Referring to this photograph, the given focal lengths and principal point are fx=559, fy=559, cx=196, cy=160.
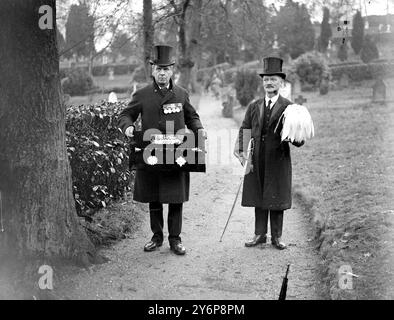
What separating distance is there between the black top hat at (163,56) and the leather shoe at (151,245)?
1826 mm

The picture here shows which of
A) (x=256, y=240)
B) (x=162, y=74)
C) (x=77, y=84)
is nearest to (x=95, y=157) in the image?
(x=162, y=74)

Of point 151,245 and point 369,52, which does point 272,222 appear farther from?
point 369,52

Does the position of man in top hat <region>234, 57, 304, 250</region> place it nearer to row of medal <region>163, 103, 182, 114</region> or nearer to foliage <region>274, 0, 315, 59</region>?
row of medal <region>163, 103, 182, 114</region>

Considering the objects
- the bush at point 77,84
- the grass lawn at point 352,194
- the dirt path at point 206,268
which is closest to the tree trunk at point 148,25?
the grass lawn at point 352,194

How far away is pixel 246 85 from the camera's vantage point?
81.1 ft

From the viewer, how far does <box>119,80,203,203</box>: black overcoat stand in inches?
219

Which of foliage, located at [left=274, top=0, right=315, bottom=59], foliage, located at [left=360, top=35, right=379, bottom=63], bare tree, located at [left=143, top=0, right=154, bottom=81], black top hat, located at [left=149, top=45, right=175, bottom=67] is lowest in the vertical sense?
black top hat, located at [left=149, top=45, right=175, bottom=67]

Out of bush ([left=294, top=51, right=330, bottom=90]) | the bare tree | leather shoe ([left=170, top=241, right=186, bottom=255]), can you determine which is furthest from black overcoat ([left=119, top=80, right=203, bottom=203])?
bush ([left=294, top=51, right=330, bottom=90])

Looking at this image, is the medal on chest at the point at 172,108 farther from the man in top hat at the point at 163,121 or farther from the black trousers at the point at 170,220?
the black trousers at the point at 170,220

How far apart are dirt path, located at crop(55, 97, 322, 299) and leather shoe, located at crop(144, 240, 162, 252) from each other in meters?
0.06

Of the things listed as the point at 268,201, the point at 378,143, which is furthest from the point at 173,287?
the point at 378,143

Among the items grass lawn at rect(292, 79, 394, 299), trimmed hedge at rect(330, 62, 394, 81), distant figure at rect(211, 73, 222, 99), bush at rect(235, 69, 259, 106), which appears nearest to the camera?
grass lawn at rect(292, 79, 394, 299)

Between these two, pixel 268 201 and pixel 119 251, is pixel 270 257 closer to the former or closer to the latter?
pixel 268 201

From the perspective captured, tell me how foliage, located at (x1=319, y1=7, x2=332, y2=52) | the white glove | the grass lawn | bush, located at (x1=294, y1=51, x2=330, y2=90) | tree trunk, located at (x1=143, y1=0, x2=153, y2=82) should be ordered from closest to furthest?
1. the grass lawn
2. the white glove
3. tree trunk, located at (x1=143, y1=0, x2=153, y2=82)
4. bush, located at (x1=294, y1=51, x2=330, y2=90)
5. foliage, located at (x1=319, y1=7, x2=332, y2=52)
